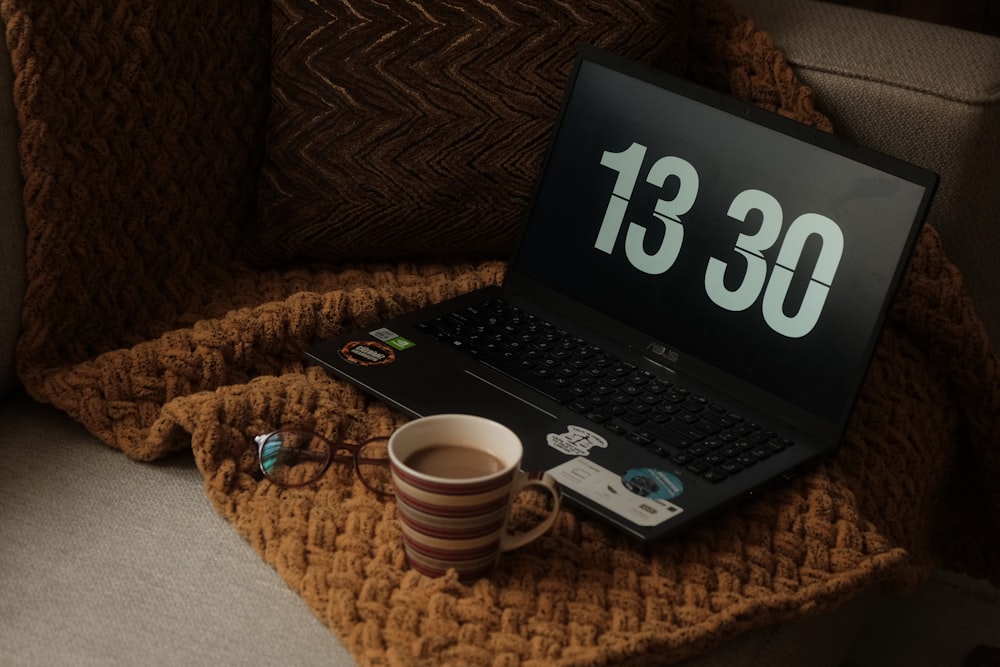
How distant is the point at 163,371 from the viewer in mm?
997

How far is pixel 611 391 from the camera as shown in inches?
38.8

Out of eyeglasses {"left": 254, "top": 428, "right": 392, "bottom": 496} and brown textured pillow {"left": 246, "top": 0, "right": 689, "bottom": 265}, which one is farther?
brown textured pillow {"left": 246, "top": 0, "right": 689, "bottom": 265}

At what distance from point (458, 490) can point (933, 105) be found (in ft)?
2.14

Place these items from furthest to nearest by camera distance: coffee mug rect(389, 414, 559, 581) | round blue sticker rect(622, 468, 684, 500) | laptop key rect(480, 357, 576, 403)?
1. laptop key rect(480, 357, 576, 403)
2. round blue sticker rect(622, 468, 684, 500)
3. coffee mug rect(389, 414, 559, 581)

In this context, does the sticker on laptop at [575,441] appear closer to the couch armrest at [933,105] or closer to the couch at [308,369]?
the couch at [308,369]

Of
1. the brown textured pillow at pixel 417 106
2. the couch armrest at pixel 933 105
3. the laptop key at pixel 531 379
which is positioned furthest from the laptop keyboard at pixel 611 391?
the couch armrest at pixel 933 105

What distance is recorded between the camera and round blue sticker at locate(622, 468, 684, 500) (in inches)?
33.8

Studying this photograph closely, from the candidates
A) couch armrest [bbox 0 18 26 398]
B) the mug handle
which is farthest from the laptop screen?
couch armrest [bbox 0 18 26 398]

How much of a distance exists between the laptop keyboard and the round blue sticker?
2 cm

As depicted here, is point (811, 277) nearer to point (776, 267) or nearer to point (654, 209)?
point (776, 267)

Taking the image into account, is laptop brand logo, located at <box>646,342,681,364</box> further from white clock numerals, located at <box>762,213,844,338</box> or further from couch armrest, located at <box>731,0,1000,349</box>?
couch armrest, located at <box>731,0,1000,349</box>

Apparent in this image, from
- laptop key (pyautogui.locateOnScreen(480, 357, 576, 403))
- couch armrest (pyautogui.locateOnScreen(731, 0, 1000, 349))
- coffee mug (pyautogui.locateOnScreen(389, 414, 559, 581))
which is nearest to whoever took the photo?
coffee mug (pyautogui.locateOnScreen(389, 414, 559, 581))

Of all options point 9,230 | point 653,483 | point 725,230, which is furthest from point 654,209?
point 9,230

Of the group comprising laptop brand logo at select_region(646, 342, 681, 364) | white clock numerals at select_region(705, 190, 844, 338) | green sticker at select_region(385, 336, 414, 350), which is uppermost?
white clock numerals at select_region(705, 190, 844, 338)
